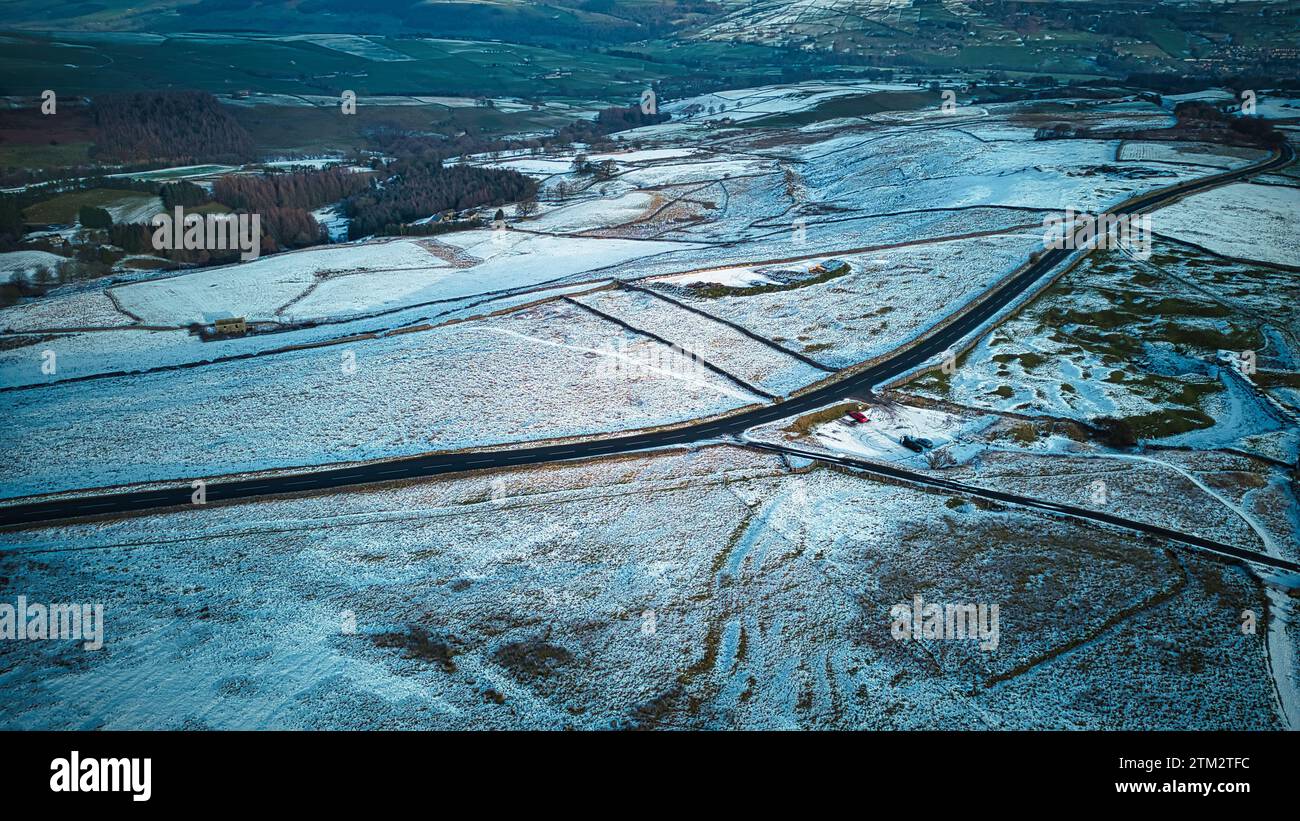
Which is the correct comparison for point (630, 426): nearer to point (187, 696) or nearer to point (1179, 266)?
point (187, 696)

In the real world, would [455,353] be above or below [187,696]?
above

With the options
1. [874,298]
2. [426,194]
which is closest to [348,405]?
[874,298]

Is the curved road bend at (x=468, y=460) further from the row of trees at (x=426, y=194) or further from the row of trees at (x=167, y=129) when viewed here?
the row of trees at (x=167, y=129)

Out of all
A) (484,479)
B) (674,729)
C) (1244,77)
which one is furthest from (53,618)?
(1244,77)

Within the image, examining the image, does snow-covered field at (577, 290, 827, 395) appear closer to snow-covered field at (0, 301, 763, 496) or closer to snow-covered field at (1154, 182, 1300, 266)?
snow-covered field at (0, 301, 763, 496)

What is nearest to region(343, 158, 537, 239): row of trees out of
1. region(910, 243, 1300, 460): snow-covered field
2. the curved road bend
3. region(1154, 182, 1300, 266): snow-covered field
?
the curved road bend

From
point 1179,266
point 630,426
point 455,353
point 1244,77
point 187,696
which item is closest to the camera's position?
point 187,696

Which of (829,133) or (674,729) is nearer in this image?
(674,729)

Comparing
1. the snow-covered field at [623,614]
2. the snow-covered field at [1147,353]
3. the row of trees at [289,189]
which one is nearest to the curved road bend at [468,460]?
the snow-covered field at [623,614]
